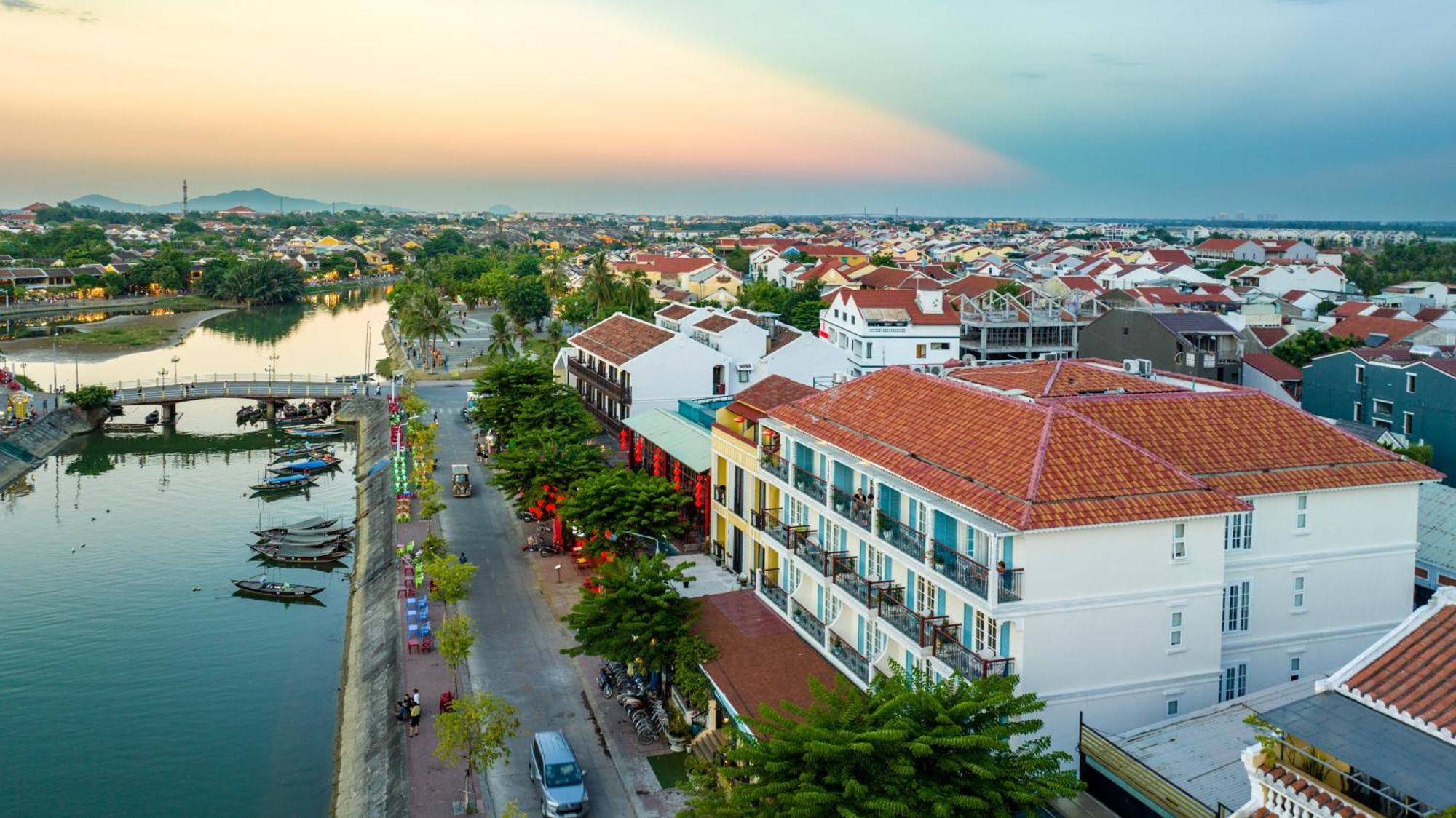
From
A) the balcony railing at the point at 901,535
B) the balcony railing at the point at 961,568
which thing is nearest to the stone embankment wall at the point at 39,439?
the balcony railing at the point at 901,535

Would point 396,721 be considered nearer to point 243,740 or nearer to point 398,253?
point 243,740

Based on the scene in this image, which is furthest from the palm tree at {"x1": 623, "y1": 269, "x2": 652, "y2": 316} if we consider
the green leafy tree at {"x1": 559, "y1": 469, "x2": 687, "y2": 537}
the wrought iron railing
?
the wrought iron railing

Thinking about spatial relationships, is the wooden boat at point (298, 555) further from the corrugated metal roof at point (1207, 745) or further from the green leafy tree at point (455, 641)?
the corrugated metal roof at point (1207, 745)

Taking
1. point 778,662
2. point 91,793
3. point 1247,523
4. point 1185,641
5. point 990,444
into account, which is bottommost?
point 91,793

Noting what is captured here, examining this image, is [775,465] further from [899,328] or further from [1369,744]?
[899,328]

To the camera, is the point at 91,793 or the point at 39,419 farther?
the point at 39,419

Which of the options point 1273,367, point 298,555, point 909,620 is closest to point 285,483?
point 298,555

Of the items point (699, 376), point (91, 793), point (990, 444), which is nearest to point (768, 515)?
point (990, 444)
